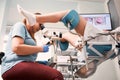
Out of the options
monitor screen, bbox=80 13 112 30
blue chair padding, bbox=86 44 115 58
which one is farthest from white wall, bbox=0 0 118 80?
blue chair padding, bbox=86 44 115 58

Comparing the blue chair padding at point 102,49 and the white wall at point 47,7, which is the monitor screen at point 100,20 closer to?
the white wall at point 47,7

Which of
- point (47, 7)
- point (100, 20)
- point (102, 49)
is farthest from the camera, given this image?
point (47, 7)

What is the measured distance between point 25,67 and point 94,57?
2.29ft

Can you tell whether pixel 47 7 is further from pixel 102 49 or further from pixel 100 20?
pixel 102 49

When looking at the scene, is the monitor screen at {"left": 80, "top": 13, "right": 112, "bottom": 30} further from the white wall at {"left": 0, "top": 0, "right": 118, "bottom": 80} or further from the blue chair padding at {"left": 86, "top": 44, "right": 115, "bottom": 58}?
the blue chair padding at {"left": 86, "top": 44, "right": 115, "bottom": 58}

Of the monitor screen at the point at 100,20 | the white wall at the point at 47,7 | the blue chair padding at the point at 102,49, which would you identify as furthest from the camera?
the white wall at the point at 47,7

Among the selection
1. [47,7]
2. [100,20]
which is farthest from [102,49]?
[47,7]

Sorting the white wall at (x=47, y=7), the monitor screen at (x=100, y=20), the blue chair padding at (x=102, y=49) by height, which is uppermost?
the white wall at (x=47, y=7)

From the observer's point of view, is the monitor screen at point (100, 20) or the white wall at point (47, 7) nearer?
the monitor screen at point (100, 20)

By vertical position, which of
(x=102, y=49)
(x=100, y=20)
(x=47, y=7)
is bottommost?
(x=102, y=49)

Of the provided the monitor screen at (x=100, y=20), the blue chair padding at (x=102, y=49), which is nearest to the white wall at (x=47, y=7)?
the monitor screen at (x=100, y=20)

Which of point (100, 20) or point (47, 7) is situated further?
point (47, 7)

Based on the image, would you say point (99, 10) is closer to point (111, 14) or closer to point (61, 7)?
point (111, 14)

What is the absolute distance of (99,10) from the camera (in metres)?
3.88
